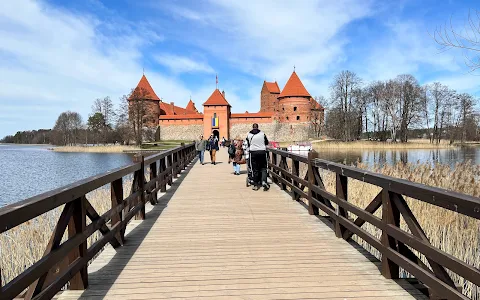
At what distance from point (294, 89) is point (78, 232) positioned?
60391 mm

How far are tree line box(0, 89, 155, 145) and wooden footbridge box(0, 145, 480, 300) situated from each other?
47.2m

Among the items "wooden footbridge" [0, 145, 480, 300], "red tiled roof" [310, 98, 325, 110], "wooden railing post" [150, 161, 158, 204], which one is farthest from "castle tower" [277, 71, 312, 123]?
"wooden footbridge" [0, 145, 480, 300]

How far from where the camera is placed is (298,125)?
60.2 metres

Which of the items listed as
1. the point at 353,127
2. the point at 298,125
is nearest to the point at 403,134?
the point at 353,127

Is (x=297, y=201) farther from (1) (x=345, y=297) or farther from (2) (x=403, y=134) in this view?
(2) (x=403, y=134)

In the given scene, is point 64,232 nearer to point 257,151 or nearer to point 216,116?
point 257,151

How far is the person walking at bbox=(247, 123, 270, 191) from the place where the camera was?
7855 millimetres

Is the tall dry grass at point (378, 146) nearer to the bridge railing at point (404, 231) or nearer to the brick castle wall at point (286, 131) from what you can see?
the brick castle wall at point (286, 131)

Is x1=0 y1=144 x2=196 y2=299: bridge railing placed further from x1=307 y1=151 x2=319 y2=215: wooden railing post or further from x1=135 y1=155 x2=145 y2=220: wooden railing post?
x1=307 y1=151 x2=319 y2=215: wooden railing post

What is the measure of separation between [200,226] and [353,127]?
49467 millimetres

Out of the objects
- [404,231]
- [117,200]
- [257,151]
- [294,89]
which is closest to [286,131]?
[294,89]

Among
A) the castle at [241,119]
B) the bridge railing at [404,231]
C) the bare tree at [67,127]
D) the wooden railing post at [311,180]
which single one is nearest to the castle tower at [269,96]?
the castle at [241,119]

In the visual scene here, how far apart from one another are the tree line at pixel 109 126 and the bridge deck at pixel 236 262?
153 feet

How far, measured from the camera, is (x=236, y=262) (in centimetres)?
351
